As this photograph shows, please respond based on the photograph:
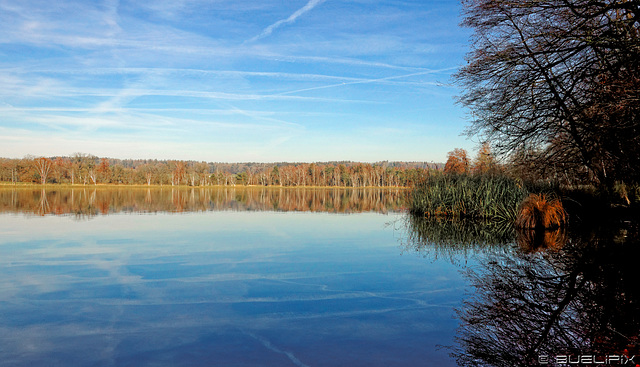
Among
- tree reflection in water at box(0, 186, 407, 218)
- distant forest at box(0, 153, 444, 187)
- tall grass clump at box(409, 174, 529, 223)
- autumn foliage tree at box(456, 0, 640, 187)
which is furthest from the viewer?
distant forest at box(0, 153, 444, 187)

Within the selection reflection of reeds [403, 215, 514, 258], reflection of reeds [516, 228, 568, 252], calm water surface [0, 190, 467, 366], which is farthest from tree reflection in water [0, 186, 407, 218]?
calm water surface [0, 190, 467, 366]

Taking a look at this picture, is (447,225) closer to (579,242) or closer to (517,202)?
(517,202)

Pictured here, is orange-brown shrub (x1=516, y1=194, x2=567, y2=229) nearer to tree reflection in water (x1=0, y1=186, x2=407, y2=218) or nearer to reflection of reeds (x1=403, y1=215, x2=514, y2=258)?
reflection of reeds (x1=403, y1=215, x2=514, y2=258)

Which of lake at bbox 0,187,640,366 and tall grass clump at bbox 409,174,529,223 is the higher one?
tall grass clump at bbox 409,174,529,223

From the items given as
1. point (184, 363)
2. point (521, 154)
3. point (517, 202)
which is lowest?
point (184, 363)

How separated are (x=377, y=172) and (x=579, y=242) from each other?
10734cm

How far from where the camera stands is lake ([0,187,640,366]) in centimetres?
394

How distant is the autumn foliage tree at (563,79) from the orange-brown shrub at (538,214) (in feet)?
5.14

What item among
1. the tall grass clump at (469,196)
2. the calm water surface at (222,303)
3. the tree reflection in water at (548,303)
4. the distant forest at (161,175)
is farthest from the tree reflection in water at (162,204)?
the distant forest at (161,175)

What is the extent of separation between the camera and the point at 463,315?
500 cm

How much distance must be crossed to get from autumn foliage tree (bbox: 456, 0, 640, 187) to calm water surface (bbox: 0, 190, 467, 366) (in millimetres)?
→ 3905

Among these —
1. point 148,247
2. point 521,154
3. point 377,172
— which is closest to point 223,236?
point 148,247

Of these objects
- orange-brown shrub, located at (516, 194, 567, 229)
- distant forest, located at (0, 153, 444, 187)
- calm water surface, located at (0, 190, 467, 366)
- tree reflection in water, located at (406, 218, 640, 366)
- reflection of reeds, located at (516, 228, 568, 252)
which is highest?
distant forest, located at (0, 153, 444, 187)

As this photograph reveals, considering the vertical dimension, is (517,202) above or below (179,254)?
above
